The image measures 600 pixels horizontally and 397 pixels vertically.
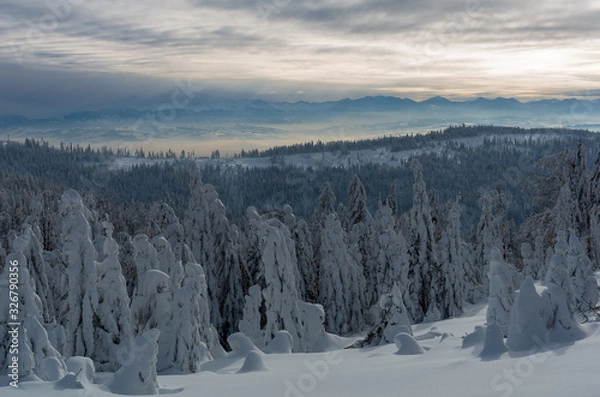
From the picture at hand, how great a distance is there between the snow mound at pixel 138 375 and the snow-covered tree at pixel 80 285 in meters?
8.39

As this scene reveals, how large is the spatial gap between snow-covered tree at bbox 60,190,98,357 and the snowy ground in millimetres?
6743

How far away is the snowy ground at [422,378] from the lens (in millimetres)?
6062

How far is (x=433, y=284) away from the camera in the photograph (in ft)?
111

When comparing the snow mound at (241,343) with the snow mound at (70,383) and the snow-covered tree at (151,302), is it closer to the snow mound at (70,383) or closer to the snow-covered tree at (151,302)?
the snow-covered tree at (151,302)

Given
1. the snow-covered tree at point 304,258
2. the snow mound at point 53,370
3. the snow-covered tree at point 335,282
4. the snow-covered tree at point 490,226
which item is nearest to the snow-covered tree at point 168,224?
the snow-covered tree at point 304,258

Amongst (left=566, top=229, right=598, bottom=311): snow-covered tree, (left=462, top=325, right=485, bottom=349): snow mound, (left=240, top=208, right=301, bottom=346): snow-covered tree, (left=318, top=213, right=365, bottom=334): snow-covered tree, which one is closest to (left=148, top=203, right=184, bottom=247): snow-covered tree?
(left=318, top=213, right=365, bottom=334): snow-covered tree

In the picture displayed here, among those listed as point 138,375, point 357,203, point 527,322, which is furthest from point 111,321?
point 357,203

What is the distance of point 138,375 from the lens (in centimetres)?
831

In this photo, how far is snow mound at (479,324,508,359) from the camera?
28.2 ft

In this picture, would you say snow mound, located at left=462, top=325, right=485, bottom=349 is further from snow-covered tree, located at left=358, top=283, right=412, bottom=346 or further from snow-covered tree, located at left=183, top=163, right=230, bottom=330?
snow-covered tree, located at left=183, top=163, right=230, bottom=330

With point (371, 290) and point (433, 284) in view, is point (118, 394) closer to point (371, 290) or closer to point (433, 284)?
point (433, 284)

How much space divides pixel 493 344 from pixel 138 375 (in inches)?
246

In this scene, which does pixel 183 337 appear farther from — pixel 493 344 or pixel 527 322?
pixel 527 322

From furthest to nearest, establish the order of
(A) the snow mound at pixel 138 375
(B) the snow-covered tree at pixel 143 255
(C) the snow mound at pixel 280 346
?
(B) the snow-covered tree at pixel 143 255
(C) the snow mound at pixel 280 346
(A) the snow mound at pixel 138 375
